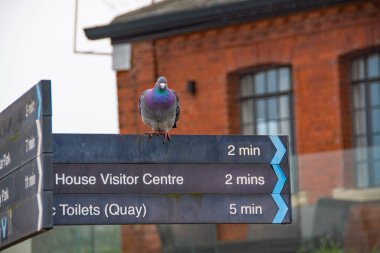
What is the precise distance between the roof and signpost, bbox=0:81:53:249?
801 inches

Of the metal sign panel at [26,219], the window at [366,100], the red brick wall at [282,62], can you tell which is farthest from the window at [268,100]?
the metal sign panel at [26,219]

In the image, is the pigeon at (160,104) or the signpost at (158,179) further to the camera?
the pigeon at (160,104)

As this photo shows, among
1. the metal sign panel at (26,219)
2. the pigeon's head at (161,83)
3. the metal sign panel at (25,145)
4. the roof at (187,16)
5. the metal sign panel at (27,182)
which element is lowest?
the metal sign panel at (26,219)

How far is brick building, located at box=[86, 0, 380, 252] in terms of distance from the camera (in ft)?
99.4

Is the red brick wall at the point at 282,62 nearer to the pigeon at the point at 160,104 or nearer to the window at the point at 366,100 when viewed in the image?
the window at the point at 366,100

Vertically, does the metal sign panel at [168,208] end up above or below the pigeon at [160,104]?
below

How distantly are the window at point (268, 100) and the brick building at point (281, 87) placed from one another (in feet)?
0.06

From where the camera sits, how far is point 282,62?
33.0 meters

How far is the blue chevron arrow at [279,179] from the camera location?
13016 millimetres

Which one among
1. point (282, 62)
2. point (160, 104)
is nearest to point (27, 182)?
point (160, 104)

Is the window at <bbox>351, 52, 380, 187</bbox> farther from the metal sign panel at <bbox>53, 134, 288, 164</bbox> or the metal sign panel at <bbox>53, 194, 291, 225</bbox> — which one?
the metal sign panel at <bbox>53, 194, 291, 225</bbox>

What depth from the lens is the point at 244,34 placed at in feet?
111

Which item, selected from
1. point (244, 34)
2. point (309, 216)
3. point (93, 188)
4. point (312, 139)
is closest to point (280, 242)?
point (309, 216)

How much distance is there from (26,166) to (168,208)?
1394 mm
